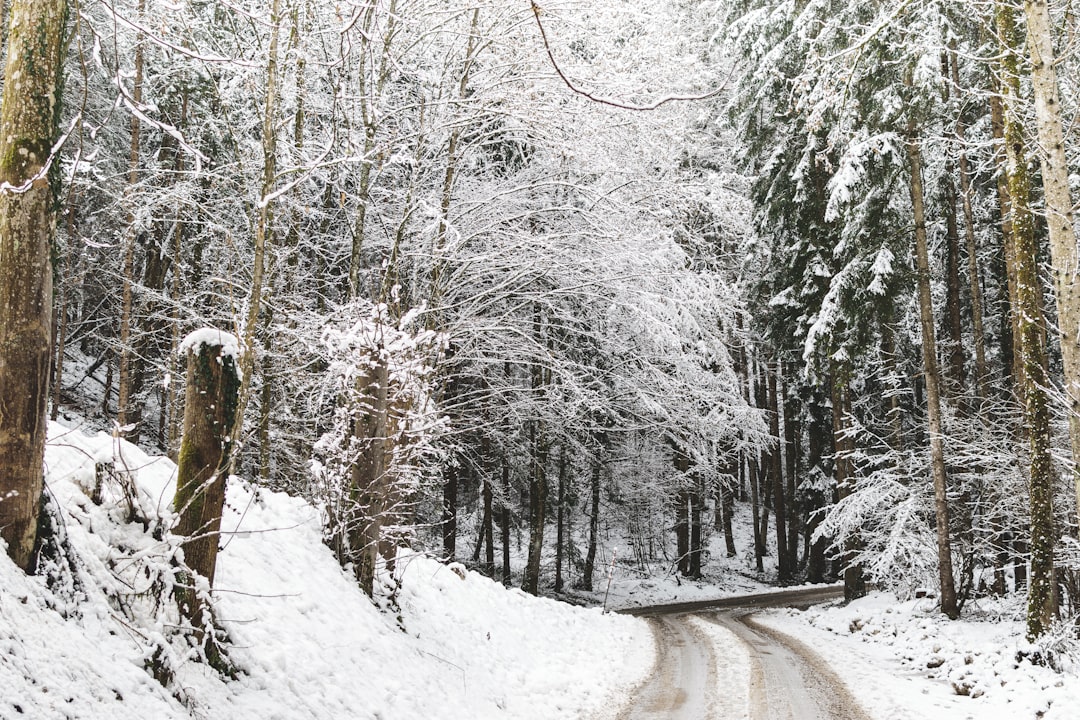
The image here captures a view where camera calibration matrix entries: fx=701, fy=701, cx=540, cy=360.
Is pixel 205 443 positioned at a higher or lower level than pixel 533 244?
lower

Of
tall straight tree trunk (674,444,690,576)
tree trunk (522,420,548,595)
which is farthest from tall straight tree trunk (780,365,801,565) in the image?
tree trunk (522,420,548,595)

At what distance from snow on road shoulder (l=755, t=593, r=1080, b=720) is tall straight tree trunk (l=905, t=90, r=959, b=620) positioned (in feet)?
2.26

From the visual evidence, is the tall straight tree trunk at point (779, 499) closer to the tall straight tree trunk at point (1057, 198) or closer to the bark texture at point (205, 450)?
the tall straight tree trunk at point (1057, 198)

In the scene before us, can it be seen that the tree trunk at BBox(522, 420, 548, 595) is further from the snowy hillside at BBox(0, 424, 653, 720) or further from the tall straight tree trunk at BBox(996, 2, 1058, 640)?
the tall straight tree trunk at BBox(996, 2, 1058, 640)

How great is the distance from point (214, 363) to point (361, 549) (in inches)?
138

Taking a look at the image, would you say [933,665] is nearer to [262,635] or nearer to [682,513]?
[262,635]

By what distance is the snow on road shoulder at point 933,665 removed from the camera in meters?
7.02

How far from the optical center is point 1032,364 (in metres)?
8.33

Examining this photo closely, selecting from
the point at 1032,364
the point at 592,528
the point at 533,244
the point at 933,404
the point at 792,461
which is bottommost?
the point at 592,528

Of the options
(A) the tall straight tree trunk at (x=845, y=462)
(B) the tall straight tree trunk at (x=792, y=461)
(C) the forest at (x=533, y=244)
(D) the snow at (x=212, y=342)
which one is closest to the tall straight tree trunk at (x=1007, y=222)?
(C) the forest at (x=533, y=244)

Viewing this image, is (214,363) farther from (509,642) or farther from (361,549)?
(509,642)

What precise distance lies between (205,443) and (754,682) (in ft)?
22.1

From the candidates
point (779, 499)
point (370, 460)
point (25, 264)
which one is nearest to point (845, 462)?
point (779, 499)

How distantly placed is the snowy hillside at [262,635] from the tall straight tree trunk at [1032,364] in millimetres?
4801
